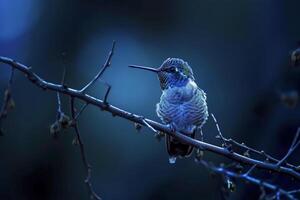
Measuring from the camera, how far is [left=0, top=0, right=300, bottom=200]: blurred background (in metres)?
7.31

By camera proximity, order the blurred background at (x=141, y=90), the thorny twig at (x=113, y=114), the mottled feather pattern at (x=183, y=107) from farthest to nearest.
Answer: the blurred background at (x=141, y=90), the mottled feather pattern at (x=183, y=107), the thorny twig at (x=113, y=114)

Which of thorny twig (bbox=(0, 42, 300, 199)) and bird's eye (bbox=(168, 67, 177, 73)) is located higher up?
bird's eye (bbox=(168, 67, 177, 73))

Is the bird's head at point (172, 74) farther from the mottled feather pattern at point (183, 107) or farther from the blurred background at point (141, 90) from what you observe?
the blurred background at point (141, 90)

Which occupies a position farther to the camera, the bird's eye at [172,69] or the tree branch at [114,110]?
the bird's eye at [172,69]

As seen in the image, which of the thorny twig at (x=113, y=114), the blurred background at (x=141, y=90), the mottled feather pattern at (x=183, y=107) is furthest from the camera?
the blurred background at (x=141, y=90)

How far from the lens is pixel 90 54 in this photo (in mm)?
8422

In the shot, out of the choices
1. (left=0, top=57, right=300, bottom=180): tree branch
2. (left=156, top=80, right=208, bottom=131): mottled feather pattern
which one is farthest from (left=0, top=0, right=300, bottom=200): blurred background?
(left=0, top=57, right=300, bottom=180): tree branch

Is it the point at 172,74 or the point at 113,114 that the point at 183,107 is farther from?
the point at 113,114

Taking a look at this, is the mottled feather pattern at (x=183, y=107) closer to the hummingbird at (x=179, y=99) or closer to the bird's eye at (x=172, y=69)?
the hummingbird at (x=179, y=99)

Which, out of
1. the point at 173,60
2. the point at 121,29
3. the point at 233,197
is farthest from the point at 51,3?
the point at 173,60

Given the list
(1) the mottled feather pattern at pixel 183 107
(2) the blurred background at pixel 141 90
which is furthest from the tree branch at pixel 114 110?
(2) the blurred background at pixel 141 90

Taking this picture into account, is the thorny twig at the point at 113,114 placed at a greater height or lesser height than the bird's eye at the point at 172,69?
lesser

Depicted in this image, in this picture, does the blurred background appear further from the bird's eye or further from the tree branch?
Result: the tree branch

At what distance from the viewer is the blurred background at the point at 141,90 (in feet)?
24.0
